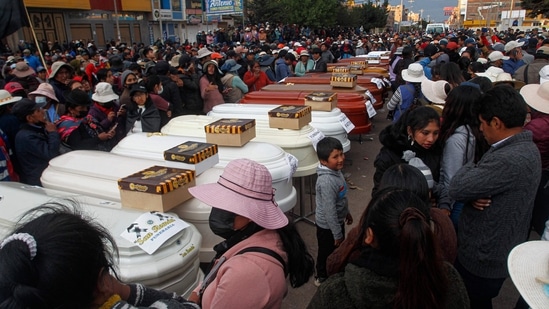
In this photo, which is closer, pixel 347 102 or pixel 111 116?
pixel 111 116

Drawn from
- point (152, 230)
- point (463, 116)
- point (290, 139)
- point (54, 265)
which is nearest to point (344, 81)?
point (290, 139)

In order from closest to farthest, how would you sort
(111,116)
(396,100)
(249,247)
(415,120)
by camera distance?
(249,247) < (415,120) < (111,116) < (396,100)

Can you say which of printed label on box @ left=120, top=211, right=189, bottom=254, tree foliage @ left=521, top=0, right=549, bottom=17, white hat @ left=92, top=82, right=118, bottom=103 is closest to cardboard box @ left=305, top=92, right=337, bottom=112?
white hat @ left=92, top=82, right=118, bottom=103

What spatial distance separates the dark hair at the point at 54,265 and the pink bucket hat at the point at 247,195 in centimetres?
58

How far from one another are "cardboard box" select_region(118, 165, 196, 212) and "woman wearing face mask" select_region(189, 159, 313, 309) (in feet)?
1.88

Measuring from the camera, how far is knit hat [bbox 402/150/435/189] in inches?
90.4

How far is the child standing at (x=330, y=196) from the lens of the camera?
271cm

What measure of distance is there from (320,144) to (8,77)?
685 cm

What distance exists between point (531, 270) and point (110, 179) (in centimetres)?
257

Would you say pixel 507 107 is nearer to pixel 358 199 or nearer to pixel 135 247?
pixel 135 247

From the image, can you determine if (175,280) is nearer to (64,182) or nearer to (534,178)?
(64,182)

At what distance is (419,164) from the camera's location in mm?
2332

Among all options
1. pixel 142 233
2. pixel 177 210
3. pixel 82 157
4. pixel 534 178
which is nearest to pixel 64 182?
pixel 82 157

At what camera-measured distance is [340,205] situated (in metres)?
2.83
